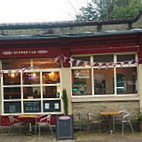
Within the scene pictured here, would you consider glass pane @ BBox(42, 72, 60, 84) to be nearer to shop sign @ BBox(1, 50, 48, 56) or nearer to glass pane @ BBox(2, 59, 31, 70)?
glass pane @ BBox(2, 59, 31, 70)

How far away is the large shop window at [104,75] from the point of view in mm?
17641

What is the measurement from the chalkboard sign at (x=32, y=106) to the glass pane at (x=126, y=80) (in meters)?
3.70

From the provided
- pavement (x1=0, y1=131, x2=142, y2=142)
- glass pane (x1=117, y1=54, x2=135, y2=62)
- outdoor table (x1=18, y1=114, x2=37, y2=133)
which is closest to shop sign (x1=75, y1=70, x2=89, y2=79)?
glass pane (x1=117, y1=54, x2=135, y2=62)

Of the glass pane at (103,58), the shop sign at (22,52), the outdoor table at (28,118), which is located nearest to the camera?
the outdoor table at (28,118)

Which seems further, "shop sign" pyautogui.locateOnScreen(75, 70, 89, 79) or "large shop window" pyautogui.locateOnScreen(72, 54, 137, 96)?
"shop sign" pyautogui.locateOnScreen(75, 70, 89, 79)

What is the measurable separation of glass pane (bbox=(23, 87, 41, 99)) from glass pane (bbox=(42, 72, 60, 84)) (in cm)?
52

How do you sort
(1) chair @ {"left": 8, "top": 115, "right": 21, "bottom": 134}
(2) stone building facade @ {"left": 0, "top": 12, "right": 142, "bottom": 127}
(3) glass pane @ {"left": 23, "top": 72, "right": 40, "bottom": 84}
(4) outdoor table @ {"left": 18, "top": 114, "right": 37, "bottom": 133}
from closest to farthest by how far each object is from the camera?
1. (4) outdoor table @ {"left": 18, "top": 114, "right": 37, "bottom": 133}
2. (1) chair @ {"left": 8, "top": 115, "right": 21, "bottom": 134}
3. (2) stone building facade @ {"left": 0, "top": 12, "right": 142, "bottom": 127}
4. (3) glass pane @ {"left": 23, "top": 72, "right": 40, "bottom": 84}

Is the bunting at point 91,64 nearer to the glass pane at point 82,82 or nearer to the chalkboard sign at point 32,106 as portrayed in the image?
A: the glass pane at point 82,82

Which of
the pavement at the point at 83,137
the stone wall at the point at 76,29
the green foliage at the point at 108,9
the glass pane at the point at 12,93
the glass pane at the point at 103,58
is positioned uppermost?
the green foliage at the point at 108,9

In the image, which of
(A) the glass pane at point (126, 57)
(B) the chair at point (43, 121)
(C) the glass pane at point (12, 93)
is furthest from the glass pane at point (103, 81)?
(C) the glass pane at point (12, 93)

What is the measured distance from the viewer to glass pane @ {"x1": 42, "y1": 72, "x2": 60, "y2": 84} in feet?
59.0

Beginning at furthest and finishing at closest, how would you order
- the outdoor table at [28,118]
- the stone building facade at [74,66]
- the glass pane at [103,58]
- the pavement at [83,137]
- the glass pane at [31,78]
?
the glass pane at [31,78], the glass pane at [103,58], the stone building facade at [74,66], the outdoor table at [28,118], the pavement at [83,137]

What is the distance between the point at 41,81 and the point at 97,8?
36412 mm

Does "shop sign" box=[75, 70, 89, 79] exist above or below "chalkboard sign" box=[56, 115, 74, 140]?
above
